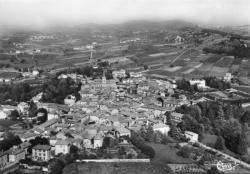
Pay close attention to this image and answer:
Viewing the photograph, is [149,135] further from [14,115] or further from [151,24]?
[151,24]

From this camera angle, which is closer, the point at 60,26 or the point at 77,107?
the point at 77,107

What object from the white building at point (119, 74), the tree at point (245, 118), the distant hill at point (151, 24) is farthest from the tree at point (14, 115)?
the distant hill at point (151, 24)

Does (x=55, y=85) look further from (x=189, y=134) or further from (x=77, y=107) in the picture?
(x=189, y=134)

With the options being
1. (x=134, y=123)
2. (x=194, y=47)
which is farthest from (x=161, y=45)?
(x=134, y=123)

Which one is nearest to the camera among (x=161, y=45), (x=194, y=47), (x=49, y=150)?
(x=49, y=150)

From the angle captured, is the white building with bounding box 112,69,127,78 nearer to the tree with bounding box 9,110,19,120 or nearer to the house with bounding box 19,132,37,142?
the tree with bounding box 9,110,19,120

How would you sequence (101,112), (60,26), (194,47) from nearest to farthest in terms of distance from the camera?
(101,112) → (194,47) → (60,26)

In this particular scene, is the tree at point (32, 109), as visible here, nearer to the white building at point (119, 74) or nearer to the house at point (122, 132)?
the house at point (122, 132)
